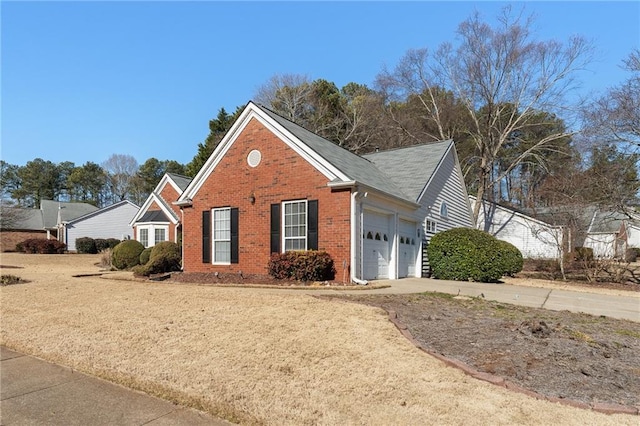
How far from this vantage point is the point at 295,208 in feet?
43.5

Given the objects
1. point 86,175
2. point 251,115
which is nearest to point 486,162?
point 251,115

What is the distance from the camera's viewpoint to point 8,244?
40469 mm

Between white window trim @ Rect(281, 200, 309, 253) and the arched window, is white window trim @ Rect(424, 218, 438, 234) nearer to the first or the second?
the arched window

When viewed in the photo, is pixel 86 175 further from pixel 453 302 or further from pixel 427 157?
pixel 453 302

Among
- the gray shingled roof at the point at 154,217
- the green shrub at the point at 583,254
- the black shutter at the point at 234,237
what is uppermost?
the gray shingled roof at the point at 154,217

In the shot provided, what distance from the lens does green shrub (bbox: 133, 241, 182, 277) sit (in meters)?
16.4

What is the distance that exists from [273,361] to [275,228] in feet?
29.5

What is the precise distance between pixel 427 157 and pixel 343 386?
16.1m

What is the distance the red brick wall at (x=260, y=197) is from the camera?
12.3 meters

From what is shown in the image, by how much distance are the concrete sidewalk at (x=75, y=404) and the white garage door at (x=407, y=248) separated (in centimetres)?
1199

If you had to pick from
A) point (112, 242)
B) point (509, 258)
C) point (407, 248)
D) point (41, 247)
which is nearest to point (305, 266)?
point (407, 248)

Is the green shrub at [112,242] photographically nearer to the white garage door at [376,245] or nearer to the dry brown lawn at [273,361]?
the white garage door at [376,245]

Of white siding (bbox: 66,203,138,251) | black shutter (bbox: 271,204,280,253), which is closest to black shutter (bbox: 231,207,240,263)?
black shutter (bbox: 271,204,280,253)

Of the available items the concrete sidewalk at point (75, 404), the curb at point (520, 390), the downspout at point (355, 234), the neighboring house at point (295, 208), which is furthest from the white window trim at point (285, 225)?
the concrete sidewalk at point (75, 404)
